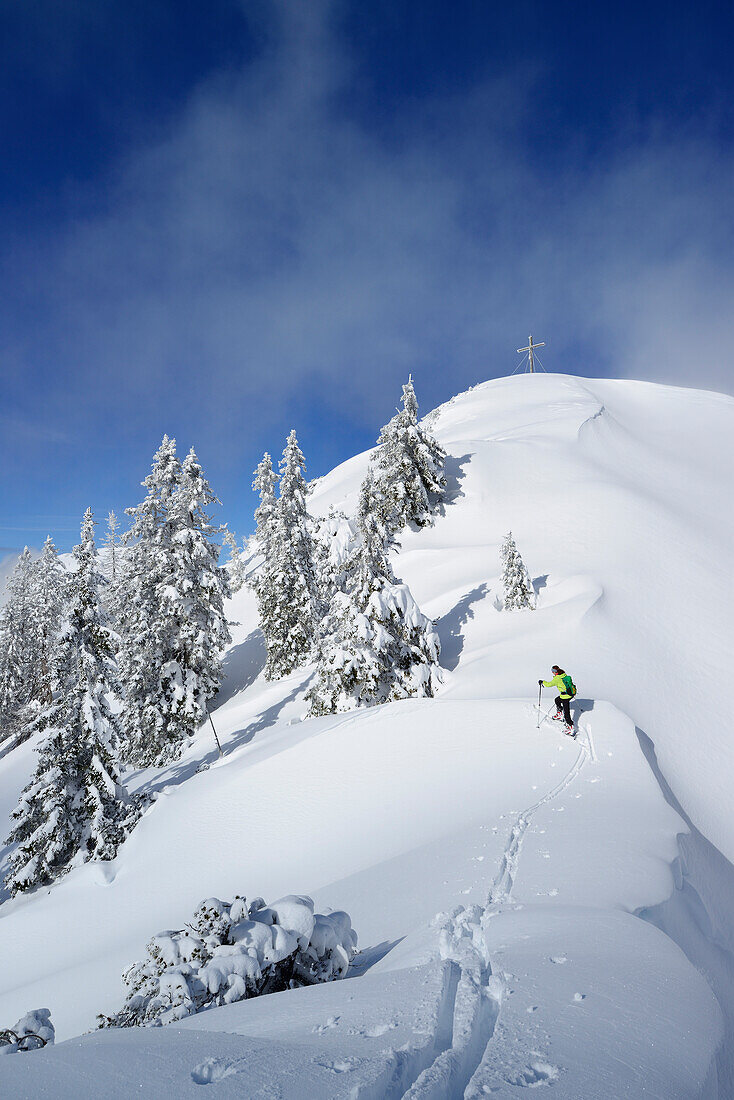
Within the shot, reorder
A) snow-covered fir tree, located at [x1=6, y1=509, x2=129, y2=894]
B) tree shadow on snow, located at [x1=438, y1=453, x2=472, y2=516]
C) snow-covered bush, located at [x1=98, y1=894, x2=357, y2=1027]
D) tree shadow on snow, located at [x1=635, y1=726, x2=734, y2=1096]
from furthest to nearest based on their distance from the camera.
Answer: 1. tree shadow on snow, located at [x1=438, y1=453, x2=472, y2=516]
2. snow-covered fir tree, located at [x1=6, y1=509, x2=129, y2=894]
3. snow-covered bush, located at [x1=98, y1=894, x2=357, y2=1027]
4. tree shadow on snow, located at [x1=635, y1=726, x2=734, y2=1096]

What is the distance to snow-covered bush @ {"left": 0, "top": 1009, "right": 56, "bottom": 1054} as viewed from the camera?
3918 millimetres

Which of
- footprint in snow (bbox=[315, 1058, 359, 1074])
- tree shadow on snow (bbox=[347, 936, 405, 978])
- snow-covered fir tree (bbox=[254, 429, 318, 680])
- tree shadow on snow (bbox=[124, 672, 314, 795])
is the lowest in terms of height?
tree shadow on snow (bbox=[124, 672, 314, 795])

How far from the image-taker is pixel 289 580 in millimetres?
27484

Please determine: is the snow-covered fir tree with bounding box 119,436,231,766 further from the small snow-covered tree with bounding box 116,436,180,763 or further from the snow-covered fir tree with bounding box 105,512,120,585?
the snow-covered fir tree with bounding box 105,512,120,585

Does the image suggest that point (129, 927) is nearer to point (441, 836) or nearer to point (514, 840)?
point (441, 836)

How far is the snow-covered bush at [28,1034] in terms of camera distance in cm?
392

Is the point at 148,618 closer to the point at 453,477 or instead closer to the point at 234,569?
the point at 453,477

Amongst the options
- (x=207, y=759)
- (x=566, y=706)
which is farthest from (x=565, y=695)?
(x=207, y=759)

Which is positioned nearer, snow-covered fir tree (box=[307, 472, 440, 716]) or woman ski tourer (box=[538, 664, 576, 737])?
woman ski tourer (box=[538, 664, 576, 737])

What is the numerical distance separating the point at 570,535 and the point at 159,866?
961 inches

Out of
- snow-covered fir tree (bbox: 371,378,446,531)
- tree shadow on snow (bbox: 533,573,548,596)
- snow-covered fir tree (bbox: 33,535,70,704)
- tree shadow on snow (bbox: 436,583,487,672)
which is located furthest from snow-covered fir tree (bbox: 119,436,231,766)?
snow-covered fir tree (bbox: 33,535,70,704)

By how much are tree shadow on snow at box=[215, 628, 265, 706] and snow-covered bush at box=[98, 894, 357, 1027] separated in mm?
24705

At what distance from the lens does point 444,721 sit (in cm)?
1188

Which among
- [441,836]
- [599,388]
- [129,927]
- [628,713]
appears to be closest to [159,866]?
[129,927]
